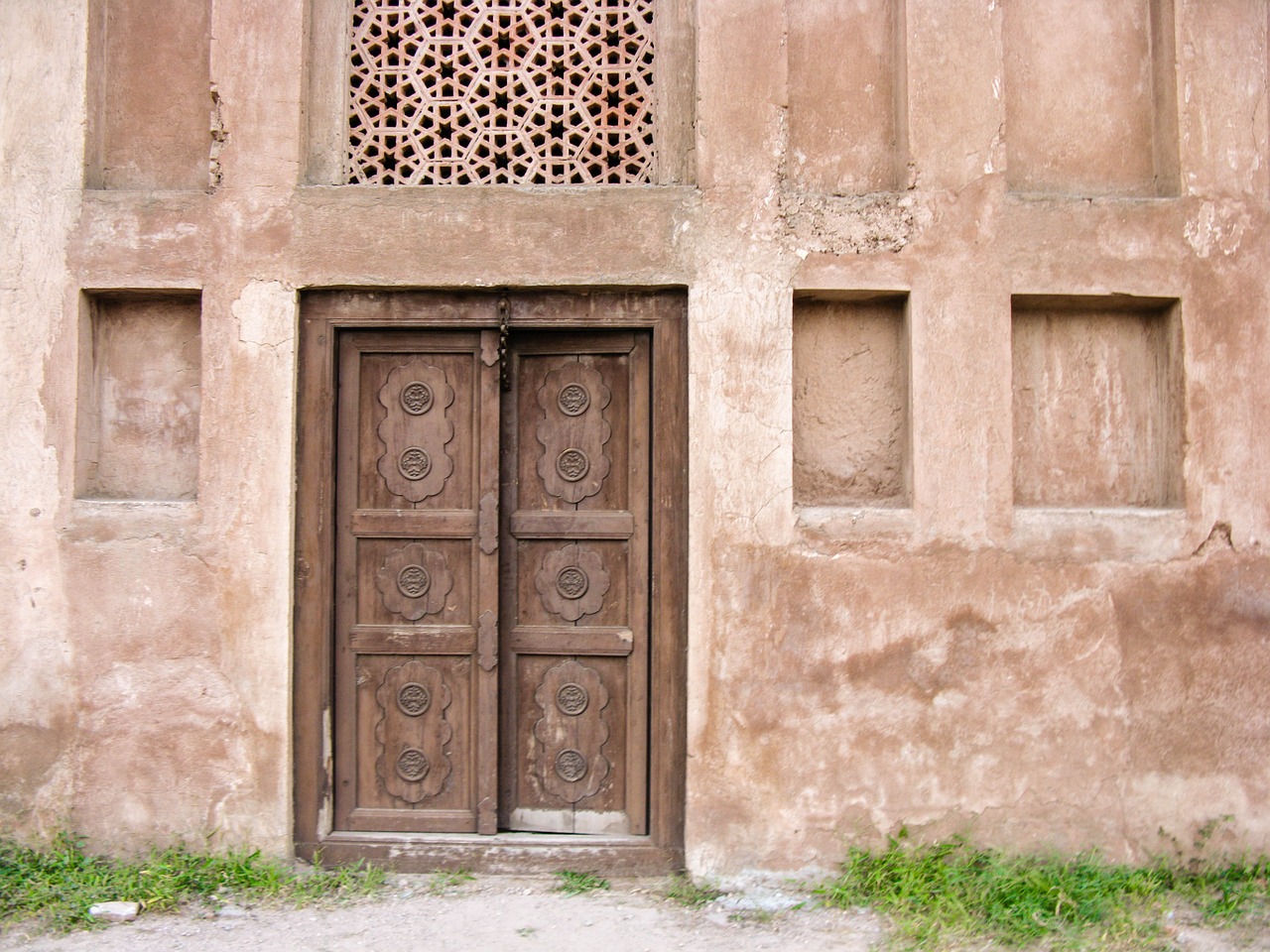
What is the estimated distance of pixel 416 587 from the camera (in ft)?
12.0

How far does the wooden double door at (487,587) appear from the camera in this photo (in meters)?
3.62

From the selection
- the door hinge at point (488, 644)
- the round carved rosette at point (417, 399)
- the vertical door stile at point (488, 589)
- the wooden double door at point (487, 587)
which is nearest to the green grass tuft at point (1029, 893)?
the wooden double door at point (487, 587)

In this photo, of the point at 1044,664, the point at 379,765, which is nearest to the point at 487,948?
the point at 379,765

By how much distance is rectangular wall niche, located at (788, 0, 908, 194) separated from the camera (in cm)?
364

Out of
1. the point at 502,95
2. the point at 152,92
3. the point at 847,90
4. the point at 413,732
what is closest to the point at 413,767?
the point at 413,732

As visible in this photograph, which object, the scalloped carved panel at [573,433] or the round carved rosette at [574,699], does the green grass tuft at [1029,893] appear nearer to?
the round carved rosette at [574,699]

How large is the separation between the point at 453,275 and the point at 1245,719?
11.3ft

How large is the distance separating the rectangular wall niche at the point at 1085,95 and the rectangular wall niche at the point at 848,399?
33.4 inches

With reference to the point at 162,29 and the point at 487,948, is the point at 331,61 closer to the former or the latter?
the point at 162,29

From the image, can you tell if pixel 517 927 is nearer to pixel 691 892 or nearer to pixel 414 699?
pixel 691 892

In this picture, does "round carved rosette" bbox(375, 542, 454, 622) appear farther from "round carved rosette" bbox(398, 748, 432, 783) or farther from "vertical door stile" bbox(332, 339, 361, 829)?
"round carved rosette" bbox(398, 748, 432, 783)

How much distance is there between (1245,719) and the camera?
3477 millimetres

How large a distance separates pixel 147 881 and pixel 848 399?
10.4ft

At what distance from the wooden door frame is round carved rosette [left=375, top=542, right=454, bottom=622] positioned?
226mm
